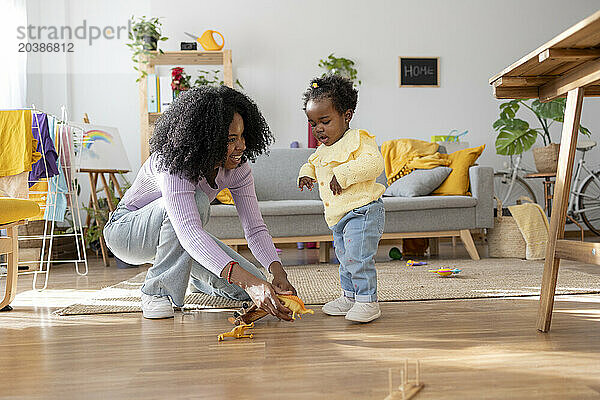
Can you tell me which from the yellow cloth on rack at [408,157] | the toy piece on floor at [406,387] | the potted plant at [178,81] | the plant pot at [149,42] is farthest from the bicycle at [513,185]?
the toy piece on floor at [406,387]

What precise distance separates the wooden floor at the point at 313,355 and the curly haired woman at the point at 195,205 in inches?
5.6

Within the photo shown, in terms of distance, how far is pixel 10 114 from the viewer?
2.88 meters

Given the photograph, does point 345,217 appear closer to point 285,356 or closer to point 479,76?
point 285,356

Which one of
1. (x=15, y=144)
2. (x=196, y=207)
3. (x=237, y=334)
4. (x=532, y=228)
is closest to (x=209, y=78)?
(x=15, y=144)

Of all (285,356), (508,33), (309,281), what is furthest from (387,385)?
(508,33)

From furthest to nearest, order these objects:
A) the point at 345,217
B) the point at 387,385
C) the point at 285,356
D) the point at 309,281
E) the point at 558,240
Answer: the point at 309,281
the point at 345,217
the point at 558,240
the point at 285,356
the point at 387,385

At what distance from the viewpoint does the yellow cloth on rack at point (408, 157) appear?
4082 millimetres

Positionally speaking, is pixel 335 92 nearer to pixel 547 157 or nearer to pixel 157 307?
pixel 157 307

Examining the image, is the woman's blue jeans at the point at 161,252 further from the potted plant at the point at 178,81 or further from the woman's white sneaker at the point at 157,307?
the potted plant at the point at 178,81

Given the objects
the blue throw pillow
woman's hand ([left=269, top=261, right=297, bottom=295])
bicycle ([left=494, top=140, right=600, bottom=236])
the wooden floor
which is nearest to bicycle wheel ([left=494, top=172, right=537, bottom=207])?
bicycle ([left=494, top=140, right=600, bottom=236])

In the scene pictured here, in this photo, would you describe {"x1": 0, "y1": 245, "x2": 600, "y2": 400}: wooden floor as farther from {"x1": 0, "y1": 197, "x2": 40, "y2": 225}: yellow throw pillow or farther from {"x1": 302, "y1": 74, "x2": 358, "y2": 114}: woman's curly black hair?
{"x1": 302, "y1": 74, "x2": 358, "y2": 114}: woman's curly black hair

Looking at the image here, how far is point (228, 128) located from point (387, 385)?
89cm

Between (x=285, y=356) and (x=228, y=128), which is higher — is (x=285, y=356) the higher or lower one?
the lower one

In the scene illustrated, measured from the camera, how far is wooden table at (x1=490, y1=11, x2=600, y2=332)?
1.34 meters
